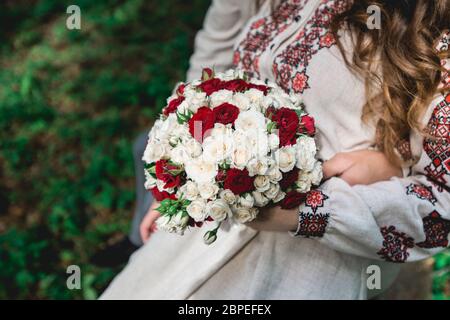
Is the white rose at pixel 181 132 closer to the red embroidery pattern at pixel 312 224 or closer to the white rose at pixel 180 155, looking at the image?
the white rose at pixel 180 155

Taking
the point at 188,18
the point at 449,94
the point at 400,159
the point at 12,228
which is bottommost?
the point at 12,228

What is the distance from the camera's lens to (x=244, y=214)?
1350 mm

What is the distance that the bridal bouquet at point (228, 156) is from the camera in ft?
4.18

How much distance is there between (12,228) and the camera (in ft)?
9.91

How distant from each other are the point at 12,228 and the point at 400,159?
238cm

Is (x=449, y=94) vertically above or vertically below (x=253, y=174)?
above

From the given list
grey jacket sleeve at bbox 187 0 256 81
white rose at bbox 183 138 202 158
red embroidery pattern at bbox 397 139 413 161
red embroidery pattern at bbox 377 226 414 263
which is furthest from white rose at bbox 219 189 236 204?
grey jacket sleeve at bbox 187 0 256 81

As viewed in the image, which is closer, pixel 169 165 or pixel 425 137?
pixel 169 165

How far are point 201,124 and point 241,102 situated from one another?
0.13m

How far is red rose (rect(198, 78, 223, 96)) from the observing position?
1439mm

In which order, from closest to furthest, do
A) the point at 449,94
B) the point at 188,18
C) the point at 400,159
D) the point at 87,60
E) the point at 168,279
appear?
the point at 449,94, the point at 400,159, the point at 168,279, the point at 87,60, the point at 188,18

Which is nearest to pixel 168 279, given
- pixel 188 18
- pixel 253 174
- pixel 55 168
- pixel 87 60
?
pixel 253 174

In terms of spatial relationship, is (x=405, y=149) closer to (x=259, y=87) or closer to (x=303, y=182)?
(x=303, y=182)

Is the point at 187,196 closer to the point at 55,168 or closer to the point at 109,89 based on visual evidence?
the point at 55,168
